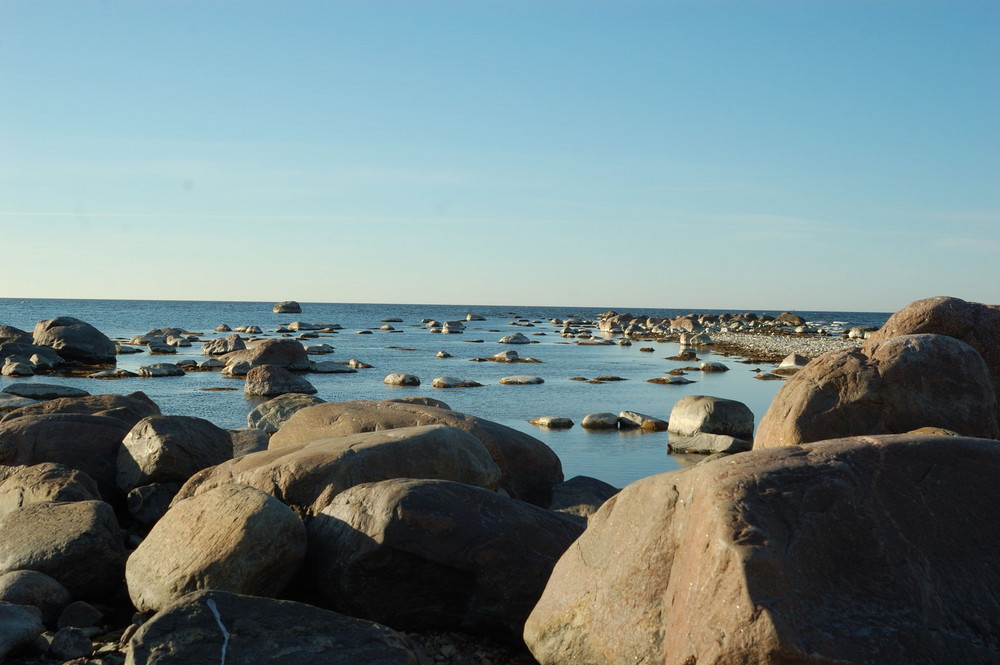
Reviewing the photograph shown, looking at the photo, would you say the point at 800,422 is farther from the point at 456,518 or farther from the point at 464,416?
the point at 456,518

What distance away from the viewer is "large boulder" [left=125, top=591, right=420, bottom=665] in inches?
215

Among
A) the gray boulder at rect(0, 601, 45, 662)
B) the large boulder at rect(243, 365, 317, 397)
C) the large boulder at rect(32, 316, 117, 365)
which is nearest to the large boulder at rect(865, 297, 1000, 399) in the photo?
the gray boulder at rect(0, 601, 45, 662)

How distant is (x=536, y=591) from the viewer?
6820mm

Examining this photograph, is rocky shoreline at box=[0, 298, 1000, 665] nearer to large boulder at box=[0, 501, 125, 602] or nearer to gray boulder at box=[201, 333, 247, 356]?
large boulder at box=[0, 501, 125, 602]

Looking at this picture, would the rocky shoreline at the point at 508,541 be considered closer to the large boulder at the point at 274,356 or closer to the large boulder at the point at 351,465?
the large boulder at the point at 351,465

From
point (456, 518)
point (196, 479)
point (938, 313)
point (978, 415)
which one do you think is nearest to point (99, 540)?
point (196, 479)

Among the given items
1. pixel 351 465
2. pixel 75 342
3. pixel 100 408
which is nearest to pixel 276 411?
pixel 100 408

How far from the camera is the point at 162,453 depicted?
10.5m

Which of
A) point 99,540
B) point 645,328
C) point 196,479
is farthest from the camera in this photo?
point 645,328

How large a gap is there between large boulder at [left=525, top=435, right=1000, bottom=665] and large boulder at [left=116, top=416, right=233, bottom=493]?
6141 mm

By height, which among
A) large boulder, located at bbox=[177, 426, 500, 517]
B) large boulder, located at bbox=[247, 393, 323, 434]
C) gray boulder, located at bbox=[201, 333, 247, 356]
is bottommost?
gray boulder, located at bbox=[201, 333, 247, 356]

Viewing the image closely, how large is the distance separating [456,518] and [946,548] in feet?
11.2

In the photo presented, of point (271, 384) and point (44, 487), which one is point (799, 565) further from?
point (271, 384)

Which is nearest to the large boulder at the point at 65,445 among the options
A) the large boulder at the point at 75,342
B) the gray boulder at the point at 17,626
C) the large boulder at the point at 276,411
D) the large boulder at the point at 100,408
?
the large boulder at the point at 100,408
